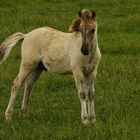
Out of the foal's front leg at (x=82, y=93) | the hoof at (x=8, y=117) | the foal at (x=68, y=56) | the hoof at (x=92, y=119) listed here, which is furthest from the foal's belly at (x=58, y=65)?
the hoof at (x=8, y=117)

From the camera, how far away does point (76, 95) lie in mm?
11750

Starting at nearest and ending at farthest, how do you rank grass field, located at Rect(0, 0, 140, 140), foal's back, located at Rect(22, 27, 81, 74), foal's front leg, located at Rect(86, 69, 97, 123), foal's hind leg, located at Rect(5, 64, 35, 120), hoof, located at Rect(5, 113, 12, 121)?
grass field, located at Rect(0, 0, 140, 140) < foal's front leg, located at Rect(86, 69, 97, 123) < foal's back, located at Rect(22, 27, 81, 74) < hoof, located at Rect(5, 113, 12, 121) < foal's hind leg, located at Rect(5, 64, 35, 120)

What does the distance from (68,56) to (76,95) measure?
1.94m

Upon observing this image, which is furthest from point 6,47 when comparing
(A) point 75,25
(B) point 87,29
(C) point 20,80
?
(B) point 87,29

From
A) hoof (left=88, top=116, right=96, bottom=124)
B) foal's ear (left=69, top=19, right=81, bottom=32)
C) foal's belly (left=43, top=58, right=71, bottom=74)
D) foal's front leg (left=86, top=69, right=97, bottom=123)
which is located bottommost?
hoof (left=88, top=116, right=96, bottom=124)

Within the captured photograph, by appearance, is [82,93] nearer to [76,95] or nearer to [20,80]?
[20,80]

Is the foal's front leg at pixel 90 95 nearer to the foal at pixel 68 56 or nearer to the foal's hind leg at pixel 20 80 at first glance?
the foal at pixel 68 56

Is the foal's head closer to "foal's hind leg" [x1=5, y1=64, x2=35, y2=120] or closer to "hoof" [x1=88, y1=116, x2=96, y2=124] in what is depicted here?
"hoof" [x1=88, y1=116, x2=96, y2=124]

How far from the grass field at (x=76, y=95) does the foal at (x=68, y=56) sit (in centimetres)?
39

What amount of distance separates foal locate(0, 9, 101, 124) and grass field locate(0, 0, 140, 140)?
0.39m

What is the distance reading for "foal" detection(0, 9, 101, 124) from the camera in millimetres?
9274

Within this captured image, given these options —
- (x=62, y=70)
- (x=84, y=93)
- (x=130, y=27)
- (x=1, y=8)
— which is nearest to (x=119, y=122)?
(x=84, y=93)

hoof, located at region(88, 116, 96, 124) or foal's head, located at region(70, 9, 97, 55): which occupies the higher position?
foal's head, located at region(70, 9, 97, 55)

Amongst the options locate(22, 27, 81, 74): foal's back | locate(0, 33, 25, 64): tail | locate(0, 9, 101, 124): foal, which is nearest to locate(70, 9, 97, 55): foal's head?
locate(0, 9, 101, 124): foal
